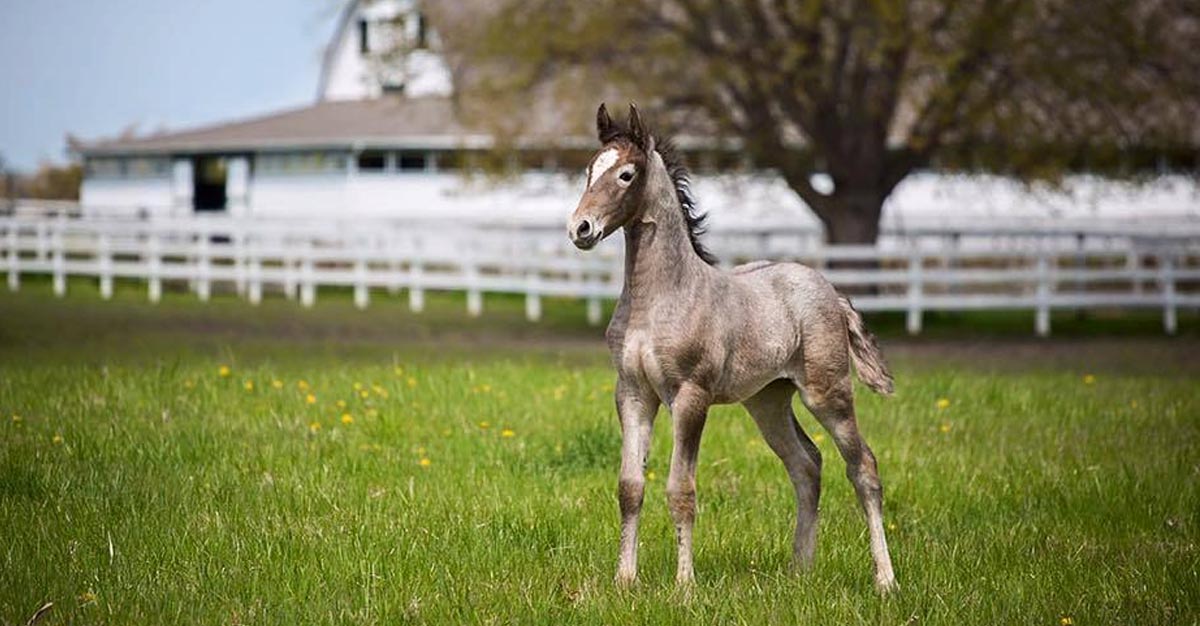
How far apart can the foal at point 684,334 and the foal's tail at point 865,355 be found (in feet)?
Answer: 0.59

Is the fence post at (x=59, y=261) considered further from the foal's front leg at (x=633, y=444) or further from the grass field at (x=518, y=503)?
the foal's front leg at (x=633, y=444)

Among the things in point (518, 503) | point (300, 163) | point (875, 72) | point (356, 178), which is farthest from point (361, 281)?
point (518, 503)

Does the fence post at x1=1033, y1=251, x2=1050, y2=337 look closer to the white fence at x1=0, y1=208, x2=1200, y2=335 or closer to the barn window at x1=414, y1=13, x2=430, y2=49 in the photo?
the white fence at x1=0, y1=208, x2=1200, y2=335

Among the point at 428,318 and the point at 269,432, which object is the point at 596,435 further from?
the point at 428,318

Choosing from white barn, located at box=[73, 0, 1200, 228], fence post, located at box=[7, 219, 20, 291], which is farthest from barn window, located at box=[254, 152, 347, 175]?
fence post, located at box=[7, 219, 20, 291]

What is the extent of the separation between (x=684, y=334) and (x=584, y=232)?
651 millimetres

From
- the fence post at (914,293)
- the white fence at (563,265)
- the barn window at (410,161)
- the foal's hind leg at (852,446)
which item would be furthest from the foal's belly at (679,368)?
the barn window at (410,161)

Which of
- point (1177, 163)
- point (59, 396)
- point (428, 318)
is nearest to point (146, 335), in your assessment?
point (428, 318)

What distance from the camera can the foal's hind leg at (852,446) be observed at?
666cm

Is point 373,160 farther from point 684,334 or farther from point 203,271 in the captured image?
point 684,334

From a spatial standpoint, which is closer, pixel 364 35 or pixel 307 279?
pixel 307 279

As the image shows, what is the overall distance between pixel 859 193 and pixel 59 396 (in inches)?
621

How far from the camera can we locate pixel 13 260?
1219 inches

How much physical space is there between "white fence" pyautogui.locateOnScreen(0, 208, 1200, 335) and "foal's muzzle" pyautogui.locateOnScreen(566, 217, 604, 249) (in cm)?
1764
